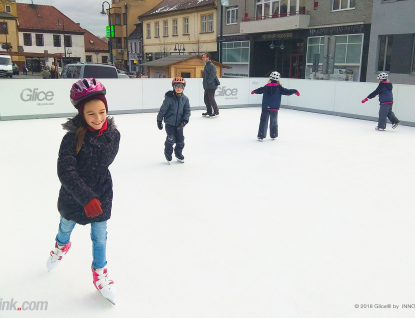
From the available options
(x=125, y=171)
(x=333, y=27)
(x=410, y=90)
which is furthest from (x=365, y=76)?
(x=125, y=171)

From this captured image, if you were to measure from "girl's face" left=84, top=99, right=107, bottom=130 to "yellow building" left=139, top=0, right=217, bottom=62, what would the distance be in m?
30.8

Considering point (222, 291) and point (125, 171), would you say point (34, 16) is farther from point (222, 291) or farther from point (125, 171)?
point (222, 291)

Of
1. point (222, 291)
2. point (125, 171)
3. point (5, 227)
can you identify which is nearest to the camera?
point (222, 291)

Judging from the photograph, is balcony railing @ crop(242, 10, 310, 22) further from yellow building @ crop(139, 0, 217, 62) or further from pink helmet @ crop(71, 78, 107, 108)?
pink helmet @ crop(71, 78, 107, 108)

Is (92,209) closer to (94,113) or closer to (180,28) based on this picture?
(94,113)

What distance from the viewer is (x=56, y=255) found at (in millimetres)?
3148

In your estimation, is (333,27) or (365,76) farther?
(333,27)

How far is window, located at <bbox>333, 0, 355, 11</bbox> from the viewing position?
74.0 feet

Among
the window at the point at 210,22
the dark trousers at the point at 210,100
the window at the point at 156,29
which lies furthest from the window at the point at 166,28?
the dark trousers at the point at 210,100

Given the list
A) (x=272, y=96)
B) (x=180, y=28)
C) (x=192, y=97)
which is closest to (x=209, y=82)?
(x=192, y=97)

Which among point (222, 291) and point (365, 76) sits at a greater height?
point (365, 76)

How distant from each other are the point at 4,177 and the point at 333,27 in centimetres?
2183

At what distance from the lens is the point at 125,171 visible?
6406 mm

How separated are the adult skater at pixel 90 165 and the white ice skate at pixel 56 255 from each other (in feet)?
0.97
